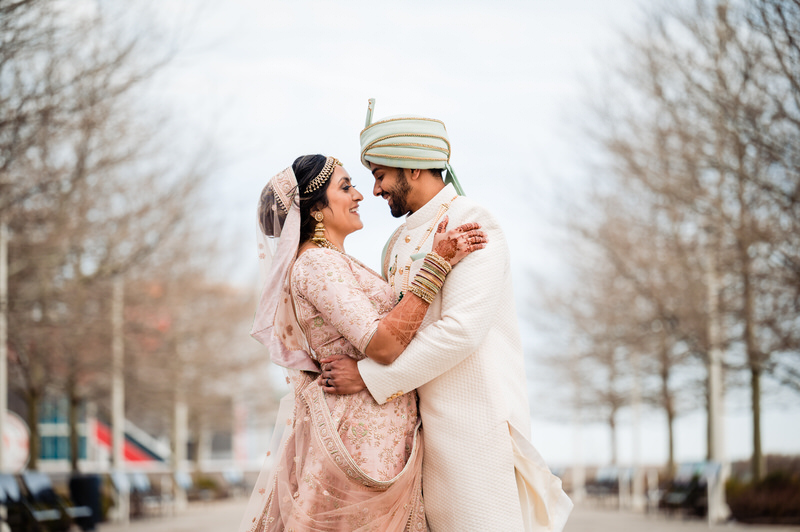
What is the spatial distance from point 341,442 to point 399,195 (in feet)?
3.33

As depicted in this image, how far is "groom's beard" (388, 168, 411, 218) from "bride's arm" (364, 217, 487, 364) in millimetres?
331

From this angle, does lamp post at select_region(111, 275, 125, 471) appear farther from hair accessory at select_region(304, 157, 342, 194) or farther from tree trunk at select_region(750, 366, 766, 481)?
hair accessory at select_region(304, 157, 342, 194)

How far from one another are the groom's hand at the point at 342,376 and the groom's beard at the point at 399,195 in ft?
2.16

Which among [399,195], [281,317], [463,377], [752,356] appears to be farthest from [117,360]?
[463,377]

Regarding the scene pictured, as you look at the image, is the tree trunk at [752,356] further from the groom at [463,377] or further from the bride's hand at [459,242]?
the bride's hand at [459,242]

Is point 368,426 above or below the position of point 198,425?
above

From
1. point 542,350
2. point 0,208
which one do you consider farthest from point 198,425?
point 0,208

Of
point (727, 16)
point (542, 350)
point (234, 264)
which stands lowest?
point (542, 350)

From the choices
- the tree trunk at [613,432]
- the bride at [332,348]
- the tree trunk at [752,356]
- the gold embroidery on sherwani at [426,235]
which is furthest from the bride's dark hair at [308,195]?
the tree trunk at [613,432]

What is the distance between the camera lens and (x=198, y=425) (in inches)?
1371

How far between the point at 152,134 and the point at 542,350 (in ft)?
71.1

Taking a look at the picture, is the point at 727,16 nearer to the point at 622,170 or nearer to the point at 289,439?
the point at 622,170

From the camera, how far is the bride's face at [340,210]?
12.6 feet

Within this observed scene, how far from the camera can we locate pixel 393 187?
3754 mm
